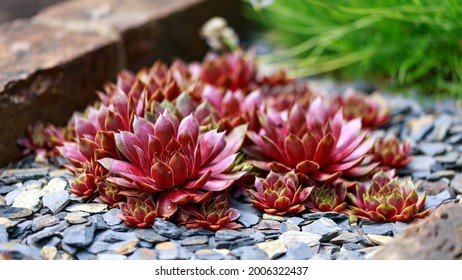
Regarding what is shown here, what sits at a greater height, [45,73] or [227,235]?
[45,73]

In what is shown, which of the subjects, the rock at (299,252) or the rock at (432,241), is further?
the rock at (299,252)

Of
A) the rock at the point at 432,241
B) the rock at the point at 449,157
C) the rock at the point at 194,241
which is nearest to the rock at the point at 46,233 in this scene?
the rock at the point at 194,241

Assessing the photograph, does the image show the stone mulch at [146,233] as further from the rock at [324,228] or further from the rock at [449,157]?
the rock at [449,157]

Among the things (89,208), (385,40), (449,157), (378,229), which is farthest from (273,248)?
(385,40)

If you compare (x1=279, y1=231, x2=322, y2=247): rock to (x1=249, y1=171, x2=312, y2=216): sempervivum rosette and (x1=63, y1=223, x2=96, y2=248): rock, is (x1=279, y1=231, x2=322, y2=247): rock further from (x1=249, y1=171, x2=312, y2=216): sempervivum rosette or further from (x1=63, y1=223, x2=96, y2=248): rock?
(x1=63, y1=223, x2=96, y2=248): rock

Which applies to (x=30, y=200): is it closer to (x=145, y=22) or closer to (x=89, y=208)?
(x=89, y=208)
